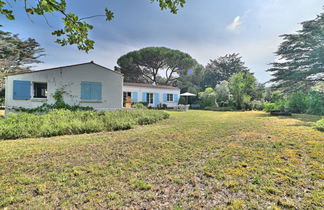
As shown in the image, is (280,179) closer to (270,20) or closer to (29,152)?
(29,152)

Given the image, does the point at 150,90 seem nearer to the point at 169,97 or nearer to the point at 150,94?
the point at 150,94

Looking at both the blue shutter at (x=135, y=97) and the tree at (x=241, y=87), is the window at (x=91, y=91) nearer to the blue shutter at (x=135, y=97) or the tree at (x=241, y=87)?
the blue shutter at (x=135, y=97)

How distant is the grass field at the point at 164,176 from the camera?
6.30 ft

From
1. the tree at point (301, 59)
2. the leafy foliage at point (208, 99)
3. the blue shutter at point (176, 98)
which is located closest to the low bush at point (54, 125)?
the blue shutter at point (176, 98)

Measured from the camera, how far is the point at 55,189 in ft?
7.13

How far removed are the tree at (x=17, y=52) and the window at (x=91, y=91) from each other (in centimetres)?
1264

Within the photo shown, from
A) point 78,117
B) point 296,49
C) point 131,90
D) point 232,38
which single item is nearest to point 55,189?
point 78,117

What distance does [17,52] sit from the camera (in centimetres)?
2088

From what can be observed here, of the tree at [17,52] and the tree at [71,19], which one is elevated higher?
the tree at [17,52]

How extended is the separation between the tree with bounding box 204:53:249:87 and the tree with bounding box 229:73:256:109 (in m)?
17.0

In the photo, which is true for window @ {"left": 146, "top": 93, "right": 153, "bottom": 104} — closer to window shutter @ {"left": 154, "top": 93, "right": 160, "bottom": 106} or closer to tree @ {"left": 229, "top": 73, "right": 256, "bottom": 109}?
window shutter @ {"left": 154, "top": 93, "right": 160, "bottom": 106}

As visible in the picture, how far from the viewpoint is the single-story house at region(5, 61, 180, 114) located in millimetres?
9547

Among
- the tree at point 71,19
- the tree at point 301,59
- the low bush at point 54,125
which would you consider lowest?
the low bush at point 54,125

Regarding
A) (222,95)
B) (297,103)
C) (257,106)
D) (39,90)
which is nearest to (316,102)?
(297,103)
